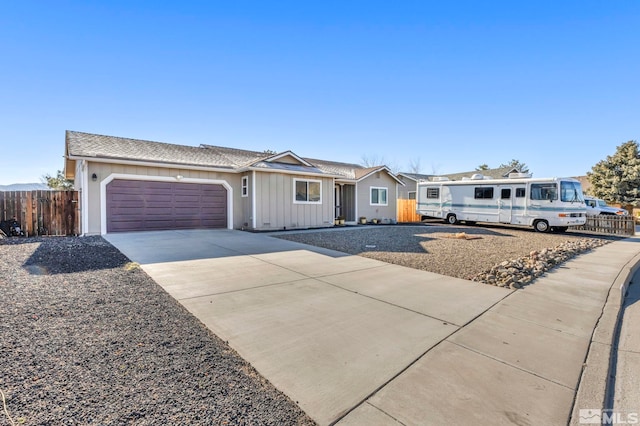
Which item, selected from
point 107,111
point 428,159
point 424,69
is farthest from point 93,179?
point 428,159

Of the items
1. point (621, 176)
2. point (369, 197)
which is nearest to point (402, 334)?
point (369, 197)

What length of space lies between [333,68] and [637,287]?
43.4ft

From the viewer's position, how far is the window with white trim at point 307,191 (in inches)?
566

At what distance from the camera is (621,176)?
24.6m

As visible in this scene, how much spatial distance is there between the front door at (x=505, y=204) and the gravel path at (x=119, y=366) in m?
15.6

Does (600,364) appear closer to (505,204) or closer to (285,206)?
(285,206)

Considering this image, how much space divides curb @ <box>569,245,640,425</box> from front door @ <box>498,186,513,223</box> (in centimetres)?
1119

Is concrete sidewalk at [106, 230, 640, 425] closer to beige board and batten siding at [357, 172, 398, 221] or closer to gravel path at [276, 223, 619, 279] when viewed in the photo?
gravel path at [276, 223, 619, 279]

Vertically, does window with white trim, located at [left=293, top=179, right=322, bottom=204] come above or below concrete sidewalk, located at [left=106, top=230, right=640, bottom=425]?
above

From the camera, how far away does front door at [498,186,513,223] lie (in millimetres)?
14492

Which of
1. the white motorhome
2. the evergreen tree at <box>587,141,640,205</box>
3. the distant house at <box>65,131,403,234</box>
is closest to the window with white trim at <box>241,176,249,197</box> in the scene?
the distant house at <box>65,131,403,234</box>

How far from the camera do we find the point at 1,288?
4254mm

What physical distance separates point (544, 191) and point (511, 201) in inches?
56.8

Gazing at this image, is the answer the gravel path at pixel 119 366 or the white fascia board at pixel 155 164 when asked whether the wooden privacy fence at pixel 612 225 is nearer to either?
the white fascia board at pixel 155 164
